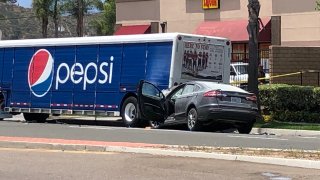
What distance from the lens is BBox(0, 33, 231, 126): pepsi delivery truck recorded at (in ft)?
67.1

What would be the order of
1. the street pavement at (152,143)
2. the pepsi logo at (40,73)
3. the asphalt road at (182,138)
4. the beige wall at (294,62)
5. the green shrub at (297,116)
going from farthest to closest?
the beige wall at (294,62) < the pepsi logo at (40,73) < the green shrub at (297,116) < the asphalt road at (182,138) < the street pavement at (152,143)

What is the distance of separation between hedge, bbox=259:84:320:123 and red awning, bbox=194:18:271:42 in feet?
36.4

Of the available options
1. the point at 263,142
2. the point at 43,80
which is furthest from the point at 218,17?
the point at 263,142

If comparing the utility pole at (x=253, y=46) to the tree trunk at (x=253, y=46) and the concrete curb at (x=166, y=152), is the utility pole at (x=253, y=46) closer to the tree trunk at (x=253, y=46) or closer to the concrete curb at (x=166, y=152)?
the tree trunk at (x=253, y=46)

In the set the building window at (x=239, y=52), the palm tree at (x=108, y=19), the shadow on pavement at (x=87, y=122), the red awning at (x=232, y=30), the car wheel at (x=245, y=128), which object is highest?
the palm tree at (x=108, y=19)

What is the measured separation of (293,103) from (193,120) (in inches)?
248

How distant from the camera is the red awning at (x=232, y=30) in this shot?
35.2 m

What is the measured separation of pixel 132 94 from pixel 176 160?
32.0ft

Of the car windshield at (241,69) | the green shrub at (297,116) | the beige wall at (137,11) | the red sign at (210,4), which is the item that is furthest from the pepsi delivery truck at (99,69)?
the beige wall at (137,11)

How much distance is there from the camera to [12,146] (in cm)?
1397

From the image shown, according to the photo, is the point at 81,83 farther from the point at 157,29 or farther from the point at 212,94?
the point at 157,29

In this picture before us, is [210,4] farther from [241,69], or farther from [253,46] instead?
[253,46]

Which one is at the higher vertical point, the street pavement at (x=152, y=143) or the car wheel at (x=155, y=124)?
the street pavement at (x=152, y=143)

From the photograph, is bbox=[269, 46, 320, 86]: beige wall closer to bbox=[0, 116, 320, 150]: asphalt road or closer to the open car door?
the open car door
